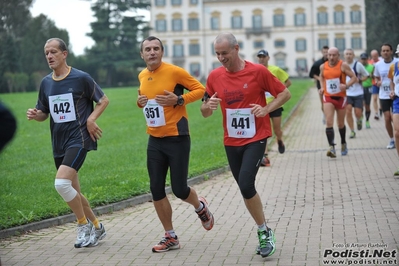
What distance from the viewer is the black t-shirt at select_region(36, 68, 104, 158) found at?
27.5 feet

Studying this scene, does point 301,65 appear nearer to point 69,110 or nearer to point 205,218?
point 205,218

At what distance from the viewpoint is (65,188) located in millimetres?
8141

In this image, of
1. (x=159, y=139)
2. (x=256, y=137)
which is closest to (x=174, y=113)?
(x=159, y=139)

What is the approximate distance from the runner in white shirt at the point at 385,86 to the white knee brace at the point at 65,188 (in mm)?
8081

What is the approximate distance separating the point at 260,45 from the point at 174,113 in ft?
377

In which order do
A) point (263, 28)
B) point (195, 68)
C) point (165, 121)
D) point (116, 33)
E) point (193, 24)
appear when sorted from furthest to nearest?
point (193, 24) < point (195, 68) < point (263, 28) < point (116, 33) < point (165, 121)

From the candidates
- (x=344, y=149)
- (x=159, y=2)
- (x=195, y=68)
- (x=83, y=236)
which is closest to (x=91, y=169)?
(x=344, y=149)

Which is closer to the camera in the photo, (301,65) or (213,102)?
(213,102)

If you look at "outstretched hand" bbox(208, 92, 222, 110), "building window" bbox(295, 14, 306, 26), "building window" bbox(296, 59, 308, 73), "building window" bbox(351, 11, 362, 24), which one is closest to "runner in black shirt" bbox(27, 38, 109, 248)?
"outstretched hand" bbox(208, 92, 222, 110)

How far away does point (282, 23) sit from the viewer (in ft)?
397

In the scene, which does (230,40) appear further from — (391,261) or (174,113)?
(391,261)

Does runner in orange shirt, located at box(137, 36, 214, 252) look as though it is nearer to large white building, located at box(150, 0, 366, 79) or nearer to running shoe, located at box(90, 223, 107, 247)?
running shoe, located at box(90, 223, 107, 247)

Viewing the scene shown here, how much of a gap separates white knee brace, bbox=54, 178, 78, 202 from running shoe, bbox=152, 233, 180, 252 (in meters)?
0.98

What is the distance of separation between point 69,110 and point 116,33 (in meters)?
94.6
